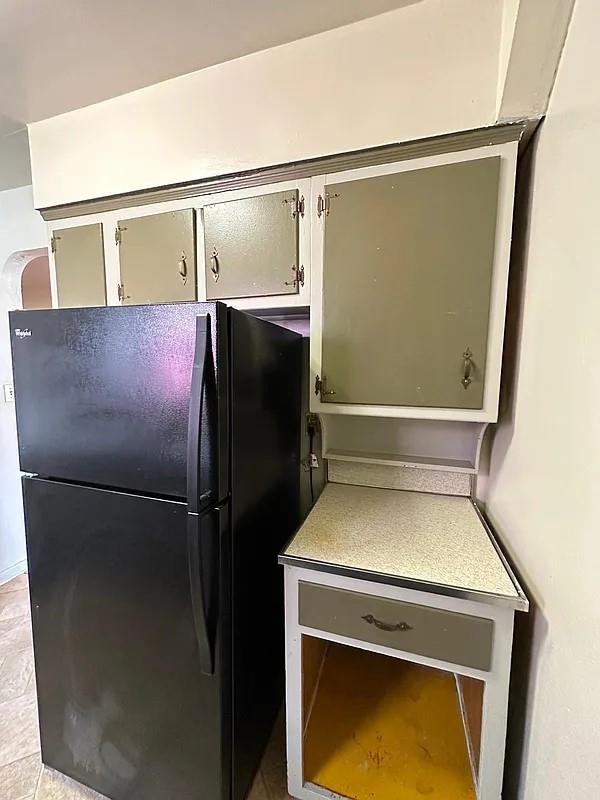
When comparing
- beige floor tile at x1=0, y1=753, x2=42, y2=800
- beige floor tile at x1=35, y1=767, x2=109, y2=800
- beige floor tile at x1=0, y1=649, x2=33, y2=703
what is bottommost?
beige floor tile at x1=0, y1=649, x2=33, y2=703

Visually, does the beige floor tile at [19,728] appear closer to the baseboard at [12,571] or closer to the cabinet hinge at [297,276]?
the baseboard at [12,571]

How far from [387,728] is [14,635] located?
2021 mm

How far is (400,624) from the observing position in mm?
993

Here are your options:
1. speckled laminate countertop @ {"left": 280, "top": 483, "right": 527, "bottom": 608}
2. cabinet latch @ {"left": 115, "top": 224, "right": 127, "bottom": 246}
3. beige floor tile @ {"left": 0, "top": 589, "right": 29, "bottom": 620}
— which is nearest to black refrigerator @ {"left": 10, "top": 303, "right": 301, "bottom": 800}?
speckled laminate countertop @ {"left": 280, "top": 483, "right": 527, "bottom": 608}

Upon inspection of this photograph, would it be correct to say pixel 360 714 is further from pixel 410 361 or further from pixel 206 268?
pixel 206 268

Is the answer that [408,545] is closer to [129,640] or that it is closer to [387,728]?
[387,728]

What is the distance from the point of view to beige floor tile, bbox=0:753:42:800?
1210 millimetres

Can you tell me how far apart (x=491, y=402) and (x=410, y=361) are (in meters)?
0.30

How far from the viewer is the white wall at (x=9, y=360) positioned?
222cm

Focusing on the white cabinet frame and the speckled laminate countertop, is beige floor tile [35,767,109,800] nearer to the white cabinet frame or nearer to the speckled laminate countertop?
the speckled laminate countertop

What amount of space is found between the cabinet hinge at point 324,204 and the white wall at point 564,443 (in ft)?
2.08

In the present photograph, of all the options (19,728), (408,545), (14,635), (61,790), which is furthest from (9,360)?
(408,545)

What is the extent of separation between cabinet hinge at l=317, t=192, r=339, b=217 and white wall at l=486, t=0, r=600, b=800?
635mm

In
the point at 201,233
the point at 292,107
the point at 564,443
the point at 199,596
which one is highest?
the point at 292,107
